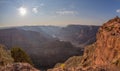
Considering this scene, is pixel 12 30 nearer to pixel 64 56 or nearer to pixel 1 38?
pixel 1 38

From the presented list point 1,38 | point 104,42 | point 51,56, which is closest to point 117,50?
point 104,42

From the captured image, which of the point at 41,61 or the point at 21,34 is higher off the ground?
the point at 21,34

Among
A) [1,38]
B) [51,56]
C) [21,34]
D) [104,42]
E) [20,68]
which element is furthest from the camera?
[21,34]

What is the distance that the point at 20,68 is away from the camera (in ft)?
22.2

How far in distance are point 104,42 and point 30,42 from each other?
120386mm

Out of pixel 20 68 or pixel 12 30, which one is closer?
pixel 20 68

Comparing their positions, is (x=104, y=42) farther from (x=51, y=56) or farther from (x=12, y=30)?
(x=12, y=30)

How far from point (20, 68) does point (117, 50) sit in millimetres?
25961

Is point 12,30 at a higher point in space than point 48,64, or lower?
higher

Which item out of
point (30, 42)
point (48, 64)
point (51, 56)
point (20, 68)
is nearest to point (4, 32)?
point (30, 42)

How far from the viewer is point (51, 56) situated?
445 feet

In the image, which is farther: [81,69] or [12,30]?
[12,30]

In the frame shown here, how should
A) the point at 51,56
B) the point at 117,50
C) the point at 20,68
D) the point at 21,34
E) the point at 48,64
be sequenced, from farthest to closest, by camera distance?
the point at 21,34, the point at 51,56, the point at 48,64, the point at 117,50, the point at 20,68

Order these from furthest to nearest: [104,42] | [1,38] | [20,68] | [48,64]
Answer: [1,38] < [48,64] < [104,42] < [20,68]
